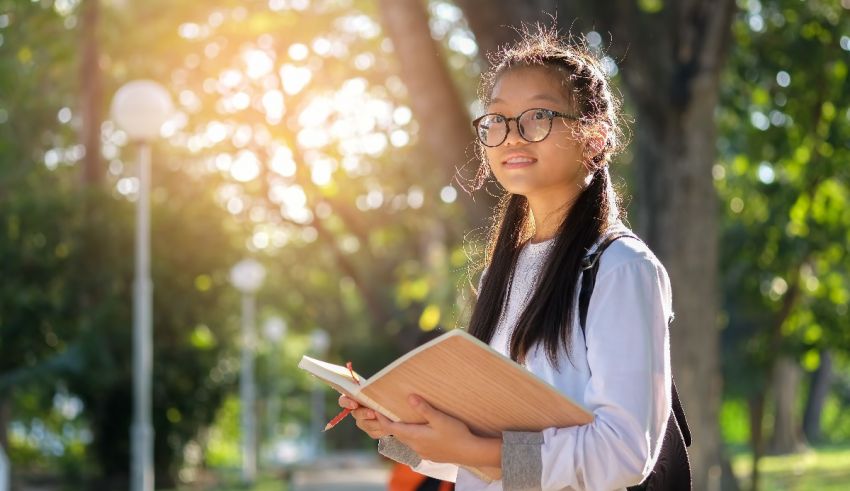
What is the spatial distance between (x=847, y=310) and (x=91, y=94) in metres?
10.4

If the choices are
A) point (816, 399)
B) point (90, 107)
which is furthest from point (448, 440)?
point (816, 399)

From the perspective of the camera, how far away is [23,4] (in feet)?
44.9

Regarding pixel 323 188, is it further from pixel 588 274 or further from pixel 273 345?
pixel 588 274

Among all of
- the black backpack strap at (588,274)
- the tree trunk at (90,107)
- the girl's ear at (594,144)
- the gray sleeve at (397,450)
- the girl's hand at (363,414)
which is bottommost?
the gray sleeve at (397,450)

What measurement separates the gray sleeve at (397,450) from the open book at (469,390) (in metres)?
0.32

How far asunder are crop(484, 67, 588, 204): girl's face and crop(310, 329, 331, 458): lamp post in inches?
1296

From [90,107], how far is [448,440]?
60.3 ft

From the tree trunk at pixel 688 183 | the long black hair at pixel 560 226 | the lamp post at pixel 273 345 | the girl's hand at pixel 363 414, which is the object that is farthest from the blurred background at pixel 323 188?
the girl's hand at pixel 363 414

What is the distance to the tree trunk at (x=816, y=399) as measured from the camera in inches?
1716

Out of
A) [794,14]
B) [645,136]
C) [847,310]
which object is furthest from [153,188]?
[645,136]

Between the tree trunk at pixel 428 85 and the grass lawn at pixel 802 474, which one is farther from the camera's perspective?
the grass lawn at pixel 802 474

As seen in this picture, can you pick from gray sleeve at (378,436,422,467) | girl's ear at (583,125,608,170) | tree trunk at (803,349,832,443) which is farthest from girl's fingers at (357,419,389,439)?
tree trunk at (803,349,832,443)

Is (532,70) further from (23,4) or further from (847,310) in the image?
(847,310)

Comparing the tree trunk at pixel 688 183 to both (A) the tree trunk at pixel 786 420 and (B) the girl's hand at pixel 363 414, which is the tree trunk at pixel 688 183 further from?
(A) the tree trunk at pixel 786 420
